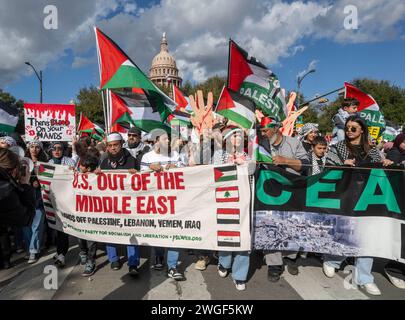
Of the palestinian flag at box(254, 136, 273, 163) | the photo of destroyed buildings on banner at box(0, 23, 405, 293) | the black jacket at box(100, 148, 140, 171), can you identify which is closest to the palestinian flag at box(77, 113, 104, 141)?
the photo of destroyed buildings on banner at box(0, 23, 405, 293)

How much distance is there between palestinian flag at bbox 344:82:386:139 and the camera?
658 cm

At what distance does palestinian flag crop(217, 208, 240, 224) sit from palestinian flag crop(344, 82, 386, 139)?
402cm

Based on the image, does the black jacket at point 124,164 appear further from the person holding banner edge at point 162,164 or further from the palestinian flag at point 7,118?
the palestinian flag at point 7,118

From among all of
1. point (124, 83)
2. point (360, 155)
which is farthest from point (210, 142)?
point (360, 155)

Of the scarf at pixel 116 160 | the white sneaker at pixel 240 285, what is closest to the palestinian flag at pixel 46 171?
the scarf at pixel 116 160

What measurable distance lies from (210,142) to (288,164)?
1.43 meters

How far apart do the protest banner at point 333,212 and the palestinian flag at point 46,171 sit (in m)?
2.97

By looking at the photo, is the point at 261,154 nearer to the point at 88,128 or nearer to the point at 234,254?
the point at 234,254

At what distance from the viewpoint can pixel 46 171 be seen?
480 cm

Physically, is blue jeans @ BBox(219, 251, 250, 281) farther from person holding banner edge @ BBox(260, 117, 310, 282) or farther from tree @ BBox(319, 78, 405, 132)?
tree @ BBox(319, 78, 405, 132)

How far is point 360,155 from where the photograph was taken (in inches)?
163

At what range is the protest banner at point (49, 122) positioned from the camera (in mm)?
8906

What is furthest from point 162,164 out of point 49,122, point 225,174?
point 49,122

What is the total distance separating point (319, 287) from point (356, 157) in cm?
168
